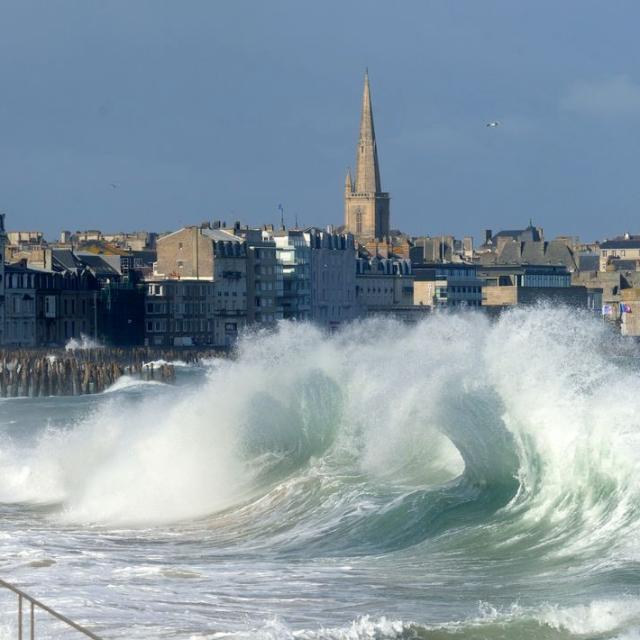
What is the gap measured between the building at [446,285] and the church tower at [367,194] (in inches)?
1541

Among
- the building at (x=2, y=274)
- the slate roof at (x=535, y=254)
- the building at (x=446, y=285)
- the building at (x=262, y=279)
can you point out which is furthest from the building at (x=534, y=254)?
the building at (x=2, y=274)

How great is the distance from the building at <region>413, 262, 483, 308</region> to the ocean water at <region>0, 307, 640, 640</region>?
329 feet

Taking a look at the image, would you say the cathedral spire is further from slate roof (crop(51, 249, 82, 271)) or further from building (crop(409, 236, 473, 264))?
slate roof (crop(51, 249, 82, 271))

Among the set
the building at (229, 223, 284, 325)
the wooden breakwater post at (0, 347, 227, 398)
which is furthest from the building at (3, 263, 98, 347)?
the building at (229, 223, 284, 325)

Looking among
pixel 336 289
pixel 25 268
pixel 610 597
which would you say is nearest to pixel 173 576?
pixel 610 597

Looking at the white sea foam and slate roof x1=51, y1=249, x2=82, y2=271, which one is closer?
the white sea foam

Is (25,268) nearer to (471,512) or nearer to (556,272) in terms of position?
(556,272)

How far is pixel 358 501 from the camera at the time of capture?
27.9m

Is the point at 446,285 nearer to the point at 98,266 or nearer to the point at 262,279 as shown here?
the point at 262,279

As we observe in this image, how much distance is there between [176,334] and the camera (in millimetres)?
112688

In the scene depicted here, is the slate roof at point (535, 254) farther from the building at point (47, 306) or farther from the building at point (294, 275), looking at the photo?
the building at point (47, 306)

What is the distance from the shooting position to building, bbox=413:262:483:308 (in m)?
141

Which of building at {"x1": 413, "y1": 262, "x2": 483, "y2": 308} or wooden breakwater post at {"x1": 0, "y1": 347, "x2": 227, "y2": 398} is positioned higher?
building at {"x1": 413, "y1": 262, "x2": 483, "y2": 308}

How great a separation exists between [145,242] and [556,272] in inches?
1373
